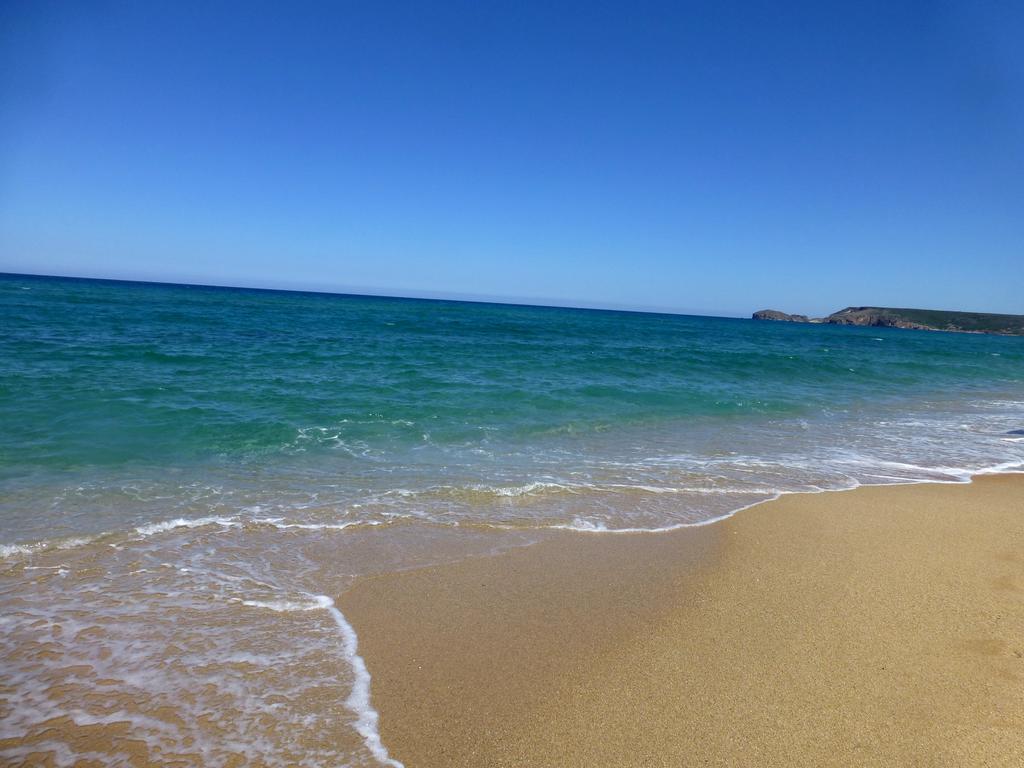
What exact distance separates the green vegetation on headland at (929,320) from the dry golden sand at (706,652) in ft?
414

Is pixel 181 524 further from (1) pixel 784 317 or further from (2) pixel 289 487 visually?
(1) pixel 784 317

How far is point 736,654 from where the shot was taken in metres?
3.73

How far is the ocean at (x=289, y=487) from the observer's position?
3.17m

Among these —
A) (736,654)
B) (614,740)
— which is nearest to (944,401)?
(736,654)

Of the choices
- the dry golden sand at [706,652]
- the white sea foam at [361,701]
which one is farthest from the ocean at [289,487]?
the dry golden sand at [706,652]

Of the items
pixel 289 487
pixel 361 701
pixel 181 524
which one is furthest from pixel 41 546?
pixel 361 701

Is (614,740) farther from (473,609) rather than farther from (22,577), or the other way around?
(22,577)

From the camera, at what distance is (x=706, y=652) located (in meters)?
3.76

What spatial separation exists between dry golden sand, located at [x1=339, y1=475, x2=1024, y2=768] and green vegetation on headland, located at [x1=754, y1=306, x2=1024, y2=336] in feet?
414

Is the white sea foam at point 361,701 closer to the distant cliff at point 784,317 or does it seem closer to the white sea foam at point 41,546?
the white sea foam at point 41,546

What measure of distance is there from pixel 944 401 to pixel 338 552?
1952 cm

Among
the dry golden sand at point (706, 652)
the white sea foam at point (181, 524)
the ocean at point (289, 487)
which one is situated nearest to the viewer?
the dry golden sand at point (706, 652)

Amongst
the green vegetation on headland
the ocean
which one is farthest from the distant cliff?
the ocean

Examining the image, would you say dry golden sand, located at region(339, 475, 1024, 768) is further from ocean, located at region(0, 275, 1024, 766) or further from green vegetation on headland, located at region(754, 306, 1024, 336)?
green vegetation on headland, located at region(754, 306, 1024, 336)
